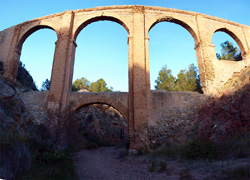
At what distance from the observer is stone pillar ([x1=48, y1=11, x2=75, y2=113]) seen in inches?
352

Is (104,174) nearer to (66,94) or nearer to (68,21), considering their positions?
(66,94)

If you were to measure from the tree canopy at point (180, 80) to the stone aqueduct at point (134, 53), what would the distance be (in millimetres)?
4953

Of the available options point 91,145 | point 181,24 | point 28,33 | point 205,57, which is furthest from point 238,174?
point 28,33

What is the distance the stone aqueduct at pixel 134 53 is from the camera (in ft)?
28.7

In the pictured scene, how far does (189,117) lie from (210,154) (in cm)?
384

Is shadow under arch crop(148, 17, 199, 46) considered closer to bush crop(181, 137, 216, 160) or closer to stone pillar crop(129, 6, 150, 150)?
stone pillar crop(129, 6, 150, 150)

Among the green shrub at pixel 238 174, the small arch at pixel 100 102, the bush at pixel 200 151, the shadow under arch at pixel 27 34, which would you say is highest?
Answer: the shadow under arch at pixel 27 34

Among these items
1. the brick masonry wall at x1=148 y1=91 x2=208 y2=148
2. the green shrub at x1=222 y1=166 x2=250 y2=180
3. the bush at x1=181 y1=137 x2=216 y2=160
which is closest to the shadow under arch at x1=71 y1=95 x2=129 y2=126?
the brick masonry wall at x1=148 y1=91 x2=208 y2=148

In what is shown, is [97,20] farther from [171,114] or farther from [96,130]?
[96,130]

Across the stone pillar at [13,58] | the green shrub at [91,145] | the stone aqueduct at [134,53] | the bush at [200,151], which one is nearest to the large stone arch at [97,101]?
the stone aqueduct at [134,53]

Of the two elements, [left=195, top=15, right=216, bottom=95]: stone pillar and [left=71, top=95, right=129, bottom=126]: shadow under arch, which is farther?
[left=195, top=15, right=216, bottom=95]: stone pillar

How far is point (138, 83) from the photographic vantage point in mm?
8953

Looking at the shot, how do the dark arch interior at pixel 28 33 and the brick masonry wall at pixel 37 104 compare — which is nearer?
the brick masonry wall at pixel 37 104

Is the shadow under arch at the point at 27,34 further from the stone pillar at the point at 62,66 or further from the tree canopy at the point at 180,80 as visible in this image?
the tree canopy at the point at 180,80
